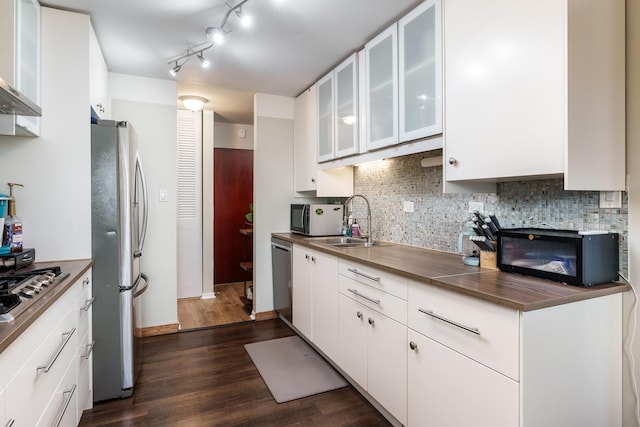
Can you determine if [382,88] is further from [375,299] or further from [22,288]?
[22,288]

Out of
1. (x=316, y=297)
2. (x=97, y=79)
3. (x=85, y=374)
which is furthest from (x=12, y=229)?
(x=316, y=297)

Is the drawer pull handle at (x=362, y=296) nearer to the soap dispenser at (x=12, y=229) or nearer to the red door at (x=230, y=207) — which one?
the soap dispenser at (x=12, y=229)

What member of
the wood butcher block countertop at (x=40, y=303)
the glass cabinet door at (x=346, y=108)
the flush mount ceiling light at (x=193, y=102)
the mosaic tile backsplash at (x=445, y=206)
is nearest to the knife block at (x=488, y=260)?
the mosaic tile backsplash at (x=445, y=206)

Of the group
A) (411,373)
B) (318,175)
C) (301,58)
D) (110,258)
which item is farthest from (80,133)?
(411,373)

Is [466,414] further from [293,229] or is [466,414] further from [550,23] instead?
[293,229]

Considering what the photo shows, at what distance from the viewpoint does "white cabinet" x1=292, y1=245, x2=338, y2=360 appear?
244 cm

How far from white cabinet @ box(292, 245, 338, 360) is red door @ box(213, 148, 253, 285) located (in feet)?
7.76

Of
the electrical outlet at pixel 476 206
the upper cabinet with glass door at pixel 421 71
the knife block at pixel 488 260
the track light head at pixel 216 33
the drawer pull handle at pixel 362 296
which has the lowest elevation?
the drawer pull handle at pixel 362 296

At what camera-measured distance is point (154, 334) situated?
3219 mm

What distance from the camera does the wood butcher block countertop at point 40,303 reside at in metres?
0.97

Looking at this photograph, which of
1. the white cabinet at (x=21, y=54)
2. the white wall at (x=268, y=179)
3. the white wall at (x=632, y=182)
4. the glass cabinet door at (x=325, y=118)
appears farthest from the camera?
the white wall at (x=268, y=179)

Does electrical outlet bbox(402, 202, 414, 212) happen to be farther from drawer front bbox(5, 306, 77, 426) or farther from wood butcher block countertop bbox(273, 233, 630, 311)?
drawer front bbox(5, 306, 77, 426)

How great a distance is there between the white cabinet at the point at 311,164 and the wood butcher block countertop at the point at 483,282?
47.6 inches

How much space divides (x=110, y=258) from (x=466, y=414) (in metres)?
2.12
